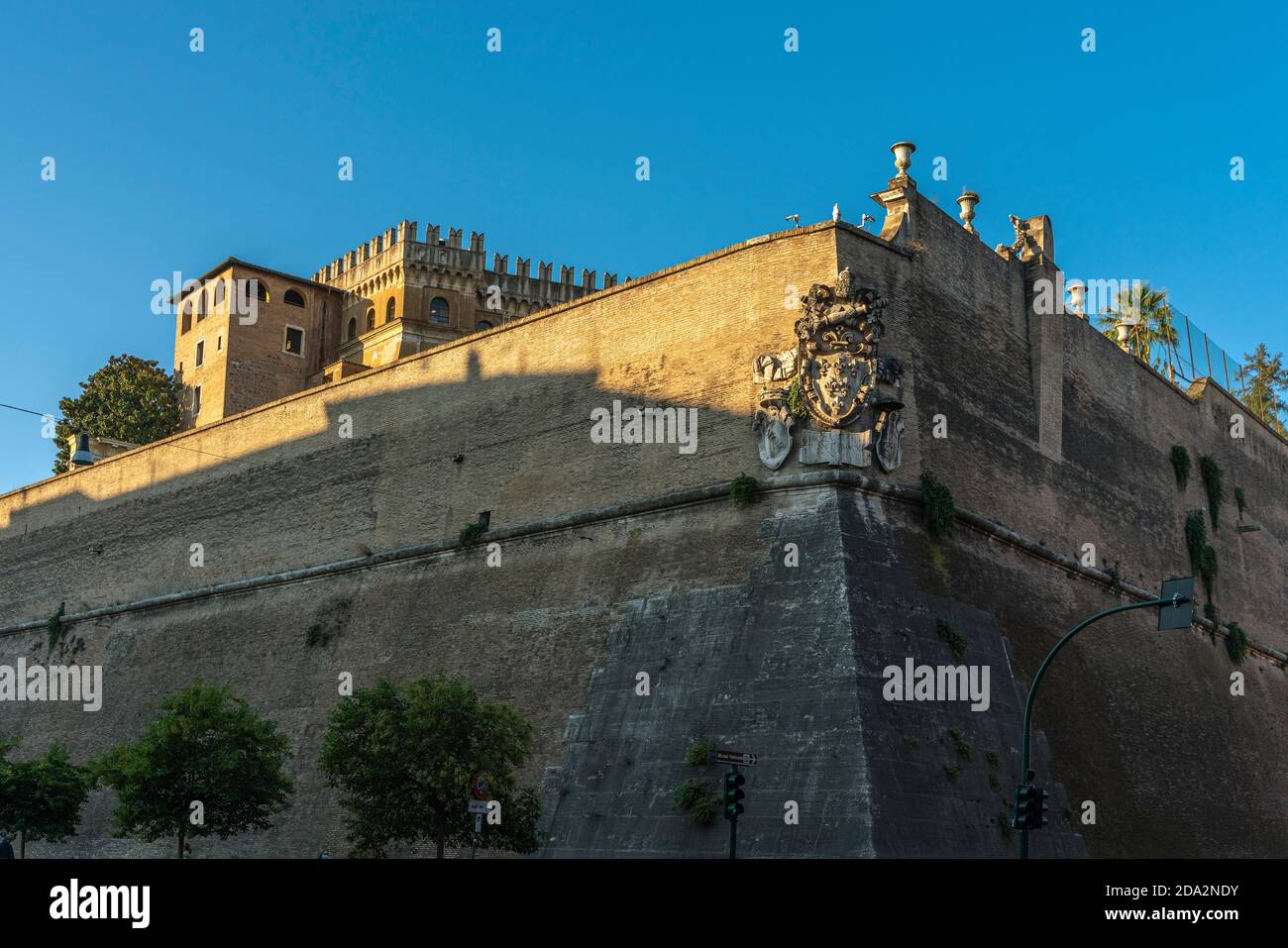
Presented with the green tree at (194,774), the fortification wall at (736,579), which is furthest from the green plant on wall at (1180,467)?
the green tree at (194,774)

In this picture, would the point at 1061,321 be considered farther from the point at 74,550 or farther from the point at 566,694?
the point at 74,550

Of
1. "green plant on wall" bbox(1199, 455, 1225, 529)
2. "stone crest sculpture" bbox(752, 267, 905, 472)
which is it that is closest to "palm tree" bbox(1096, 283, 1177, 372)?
"green plant on wall" bbox(1199, 455, 1225, 529)

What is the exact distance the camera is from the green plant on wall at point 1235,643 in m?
36.0

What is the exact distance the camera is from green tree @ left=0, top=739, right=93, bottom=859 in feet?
93.8

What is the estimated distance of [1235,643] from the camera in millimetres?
36125

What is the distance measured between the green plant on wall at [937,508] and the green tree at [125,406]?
39422mm

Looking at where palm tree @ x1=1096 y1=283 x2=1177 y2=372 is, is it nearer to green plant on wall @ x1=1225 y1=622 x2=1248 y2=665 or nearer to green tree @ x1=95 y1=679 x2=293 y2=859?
green plant on wall @ x1=1225 y1=622 x2=1248 y2=665

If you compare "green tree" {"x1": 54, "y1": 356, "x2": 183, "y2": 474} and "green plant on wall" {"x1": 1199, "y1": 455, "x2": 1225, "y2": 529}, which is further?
"green tree" {"x1": 54, "y1": 356, "x2": 183, "y2": 474}

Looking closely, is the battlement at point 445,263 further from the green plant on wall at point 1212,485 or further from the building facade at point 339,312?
the green plant on wall at point 1212,485

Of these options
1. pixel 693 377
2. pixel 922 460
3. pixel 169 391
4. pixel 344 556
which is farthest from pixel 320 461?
pixel 169 391

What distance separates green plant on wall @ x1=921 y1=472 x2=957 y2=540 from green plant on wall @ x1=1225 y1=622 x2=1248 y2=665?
14254 millimetres

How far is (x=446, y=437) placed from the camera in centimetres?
3156

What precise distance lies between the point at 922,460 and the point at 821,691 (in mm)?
5564
